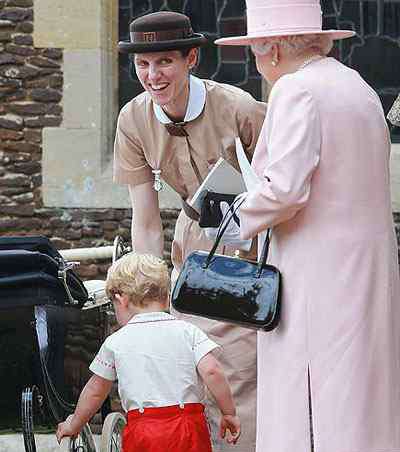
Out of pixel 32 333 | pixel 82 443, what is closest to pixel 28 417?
pixel 32 333

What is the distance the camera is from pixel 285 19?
4930mm

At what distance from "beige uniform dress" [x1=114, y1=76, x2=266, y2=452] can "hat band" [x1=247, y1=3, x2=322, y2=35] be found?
91cm

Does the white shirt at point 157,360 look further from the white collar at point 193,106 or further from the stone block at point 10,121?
the stone block at point 10,121

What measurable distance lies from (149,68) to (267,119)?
38.2 inches

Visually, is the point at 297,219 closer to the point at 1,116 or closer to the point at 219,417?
the point at 219,417

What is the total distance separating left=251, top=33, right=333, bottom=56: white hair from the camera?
16.2ft

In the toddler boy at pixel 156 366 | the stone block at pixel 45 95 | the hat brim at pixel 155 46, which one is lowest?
the toddler boy at pixel 156 366

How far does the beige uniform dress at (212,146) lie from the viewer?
5.85 m

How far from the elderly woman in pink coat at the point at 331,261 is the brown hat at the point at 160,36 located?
2.75ft

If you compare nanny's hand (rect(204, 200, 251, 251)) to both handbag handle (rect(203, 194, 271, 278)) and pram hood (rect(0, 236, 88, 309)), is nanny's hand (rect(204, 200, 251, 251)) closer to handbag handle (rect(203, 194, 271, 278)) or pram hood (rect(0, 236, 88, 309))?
handbag handle (rect(203, 194, 271, 278))

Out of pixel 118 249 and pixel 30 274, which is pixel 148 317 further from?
pixel 118 249

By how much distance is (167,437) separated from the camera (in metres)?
5.27

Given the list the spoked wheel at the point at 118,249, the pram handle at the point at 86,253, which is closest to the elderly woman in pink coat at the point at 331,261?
the spoked wheel at the point at 118,249

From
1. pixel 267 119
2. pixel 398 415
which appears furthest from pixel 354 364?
pixel 267 119
